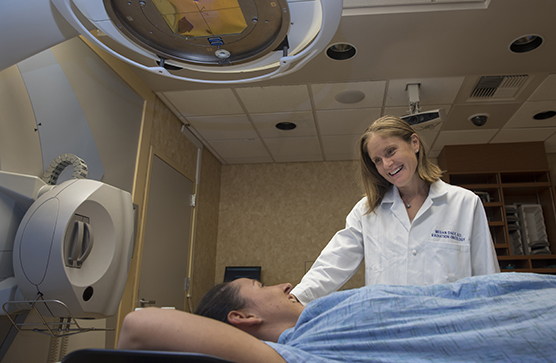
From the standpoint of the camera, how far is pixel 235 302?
1.10m

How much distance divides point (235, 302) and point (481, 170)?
3.76m

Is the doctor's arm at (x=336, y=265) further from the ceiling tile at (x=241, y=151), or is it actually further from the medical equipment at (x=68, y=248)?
the ceiling tile at (x=241, y=151)

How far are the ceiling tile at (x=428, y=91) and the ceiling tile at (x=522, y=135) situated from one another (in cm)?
105

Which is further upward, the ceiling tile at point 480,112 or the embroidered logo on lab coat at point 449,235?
the ceiling tile at point 480,112

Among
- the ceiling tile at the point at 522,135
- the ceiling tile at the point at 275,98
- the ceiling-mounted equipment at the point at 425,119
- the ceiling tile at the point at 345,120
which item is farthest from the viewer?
the ceiling tile at the point at 522,135

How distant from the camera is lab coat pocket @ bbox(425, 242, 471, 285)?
1.50 m

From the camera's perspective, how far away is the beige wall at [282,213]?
14.7 ft

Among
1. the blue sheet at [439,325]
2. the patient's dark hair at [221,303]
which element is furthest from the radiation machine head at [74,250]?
the blue sheet at [439,325]

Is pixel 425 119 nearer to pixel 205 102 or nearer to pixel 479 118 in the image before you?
pixel 479 118

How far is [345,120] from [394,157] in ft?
7.00

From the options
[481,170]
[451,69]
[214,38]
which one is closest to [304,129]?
[451,69]

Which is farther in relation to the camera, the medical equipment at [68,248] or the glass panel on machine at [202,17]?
the medical equipment at [68,248]

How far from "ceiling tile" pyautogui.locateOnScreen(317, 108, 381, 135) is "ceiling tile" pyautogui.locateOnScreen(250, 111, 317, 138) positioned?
3.8 inches

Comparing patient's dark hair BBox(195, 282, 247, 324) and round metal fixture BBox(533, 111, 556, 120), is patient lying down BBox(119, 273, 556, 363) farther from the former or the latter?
round metal fixture BBox(533, 111, 556, 120)
